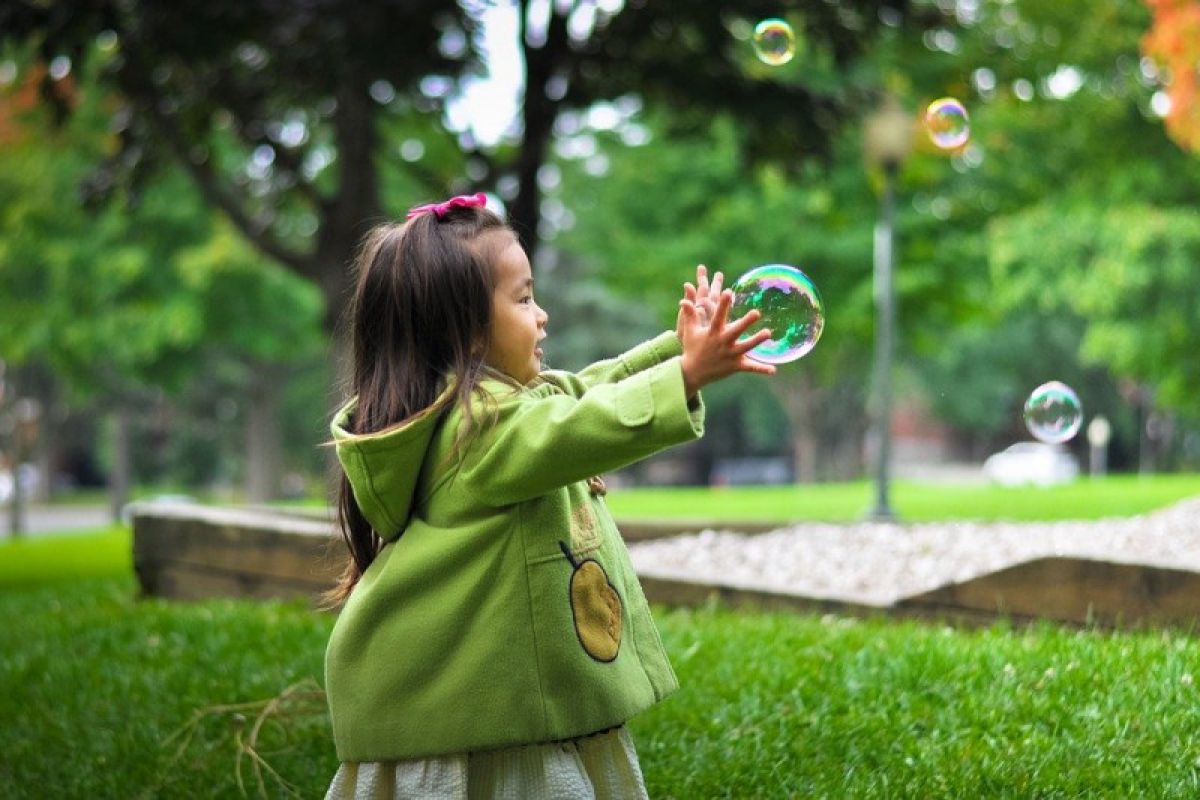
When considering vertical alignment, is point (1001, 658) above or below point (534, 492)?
below

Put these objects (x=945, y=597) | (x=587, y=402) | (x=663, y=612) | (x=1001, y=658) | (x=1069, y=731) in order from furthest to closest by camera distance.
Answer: (x=663, y=612) → (x=945, y=597) → (x=1001, y=658) → (x=1069, y=731) → (x=587, y=402)

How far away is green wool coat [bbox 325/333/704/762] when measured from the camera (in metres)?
2.53

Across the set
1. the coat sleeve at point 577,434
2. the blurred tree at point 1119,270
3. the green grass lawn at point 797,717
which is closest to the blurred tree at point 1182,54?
the green grass lawn at point 797,717

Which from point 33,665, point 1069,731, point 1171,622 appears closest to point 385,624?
point 1069,731

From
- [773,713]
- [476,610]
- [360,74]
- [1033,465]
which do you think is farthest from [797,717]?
[1033,465]

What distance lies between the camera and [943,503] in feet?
49.7

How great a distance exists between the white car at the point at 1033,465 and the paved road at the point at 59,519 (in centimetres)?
2455

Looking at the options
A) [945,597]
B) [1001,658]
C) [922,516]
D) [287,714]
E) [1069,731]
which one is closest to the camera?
[1069,731]

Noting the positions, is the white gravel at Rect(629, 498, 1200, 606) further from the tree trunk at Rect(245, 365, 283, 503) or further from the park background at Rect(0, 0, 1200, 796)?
the tree trunk at Rect(245, 365, 283, 503)

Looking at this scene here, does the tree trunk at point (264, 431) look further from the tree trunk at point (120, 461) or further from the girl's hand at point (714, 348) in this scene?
the girl's hand at point (714, 348)

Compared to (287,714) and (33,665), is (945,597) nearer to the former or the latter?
(287,714)

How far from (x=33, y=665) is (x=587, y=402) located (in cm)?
458

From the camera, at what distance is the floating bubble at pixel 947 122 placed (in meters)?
5.64

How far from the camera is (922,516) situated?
13.3 metres
